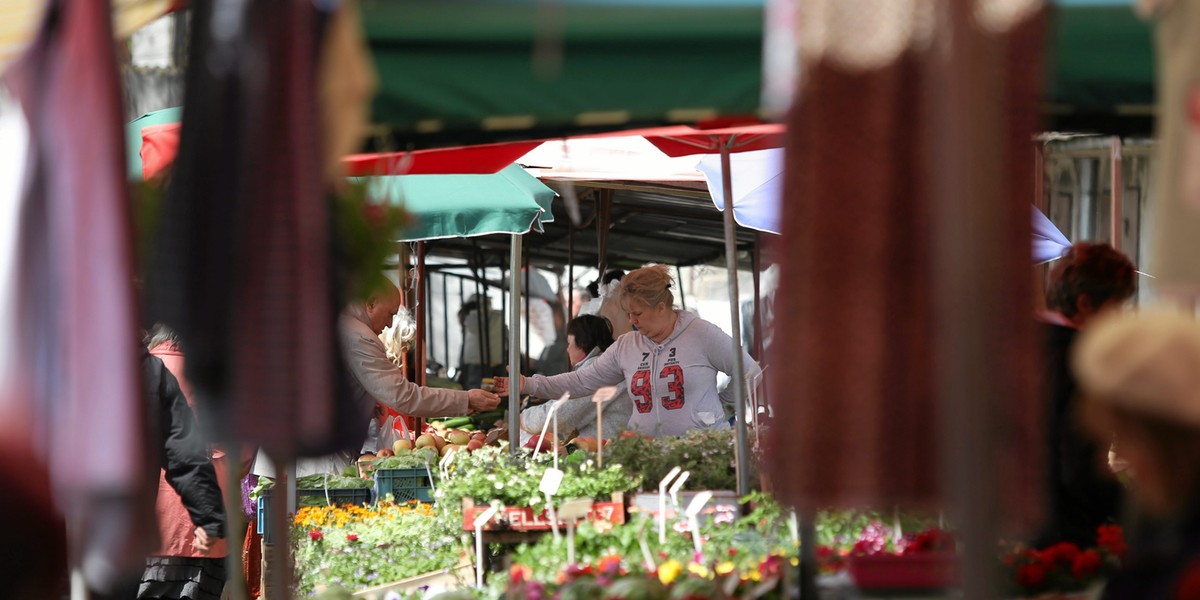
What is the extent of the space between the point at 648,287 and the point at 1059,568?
144 inches

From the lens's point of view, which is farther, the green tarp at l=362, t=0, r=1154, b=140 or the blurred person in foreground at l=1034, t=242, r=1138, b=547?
the blurred person in foreground at l=1034, t=242, r=1138, b=547

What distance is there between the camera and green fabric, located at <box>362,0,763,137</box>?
286 cm

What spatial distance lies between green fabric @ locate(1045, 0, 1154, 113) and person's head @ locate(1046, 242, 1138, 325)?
0.78 metres

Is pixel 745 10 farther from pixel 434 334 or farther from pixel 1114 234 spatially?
pixel 434 334

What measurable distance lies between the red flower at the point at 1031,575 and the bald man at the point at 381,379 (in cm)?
387

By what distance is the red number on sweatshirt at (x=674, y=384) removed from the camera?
6680 mm

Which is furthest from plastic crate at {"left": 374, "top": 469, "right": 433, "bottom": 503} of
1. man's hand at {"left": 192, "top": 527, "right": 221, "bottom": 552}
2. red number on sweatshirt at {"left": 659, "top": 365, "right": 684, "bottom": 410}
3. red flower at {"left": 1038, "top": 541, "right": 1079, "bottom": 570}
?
red flower at {"left": 1038, "top": 541, "right": 1079, "bottom": 570}

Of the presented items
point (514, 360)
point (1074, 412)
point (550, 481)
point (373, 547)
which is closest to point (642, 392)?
point (514, 360)

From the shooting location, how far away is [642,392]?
6.81 m

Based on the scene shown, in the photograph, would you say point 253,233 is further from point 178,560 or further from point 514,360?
point 514,360

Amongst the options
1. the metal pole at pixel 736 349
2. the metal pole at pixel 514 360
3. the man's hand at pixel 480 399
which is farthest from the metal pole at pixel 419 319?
the metal pole at pixel 736 349

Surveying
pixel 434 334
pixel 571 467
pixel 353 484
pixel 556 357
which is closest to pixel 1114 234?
pixel 571 467

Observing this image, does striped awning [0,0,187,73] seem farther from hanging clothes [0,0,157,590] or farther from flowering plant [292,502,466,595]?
flowering plant [292,502,466,595]

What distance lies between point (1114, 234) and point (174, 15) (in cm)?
604
